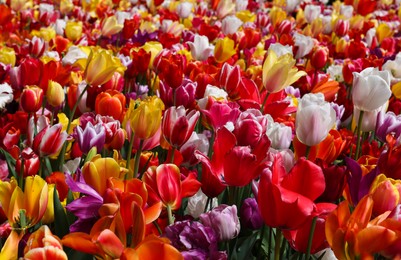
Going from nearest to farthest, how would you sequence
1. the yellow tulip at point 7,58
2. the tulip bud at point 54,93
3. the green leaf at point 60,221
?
the green leaf at point 60,221 < the tulip bud at point 54,93 < the yellow tulip at point 7,58

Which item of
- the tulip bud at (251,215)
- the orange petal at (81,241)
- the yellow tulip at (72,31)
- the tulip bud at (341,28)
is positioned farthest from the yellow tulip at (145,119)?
the tulip bud at (341,28)

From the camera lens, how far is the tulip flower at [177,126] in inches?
61.5

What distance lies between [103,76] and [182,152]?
453mm

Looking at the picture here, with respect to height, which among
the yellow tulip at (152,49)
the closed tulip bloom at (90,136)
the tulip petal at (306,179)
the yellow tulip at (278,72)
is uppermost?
the tulip petal at (306,179)

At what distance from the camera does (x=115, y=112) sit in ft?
6.30

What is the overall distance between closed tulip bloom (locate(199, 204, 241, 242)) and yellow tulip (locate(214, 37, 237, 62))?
1.64 metres

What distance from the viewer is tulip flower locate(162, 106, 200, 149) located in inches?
61.5

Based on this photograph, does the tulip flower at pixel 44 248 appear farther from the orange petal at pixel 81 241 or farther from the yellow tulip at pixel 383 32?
the yellow tulip at pixel 383 32

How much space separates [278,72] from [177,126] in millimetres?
509

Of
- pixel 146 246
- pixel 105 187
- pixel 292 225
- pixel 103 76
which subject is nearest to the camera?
pixel 146 246

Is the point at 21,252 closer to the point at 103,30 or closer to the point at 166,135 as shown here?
the point at 166,135

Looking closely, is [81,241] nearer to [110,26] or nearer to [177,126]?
[177,126]

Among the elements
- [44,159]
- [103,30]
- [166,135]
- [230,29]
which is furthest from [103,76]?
[230,29]

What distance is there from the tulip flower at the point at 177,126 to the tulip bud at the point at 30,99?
1.81 ft
